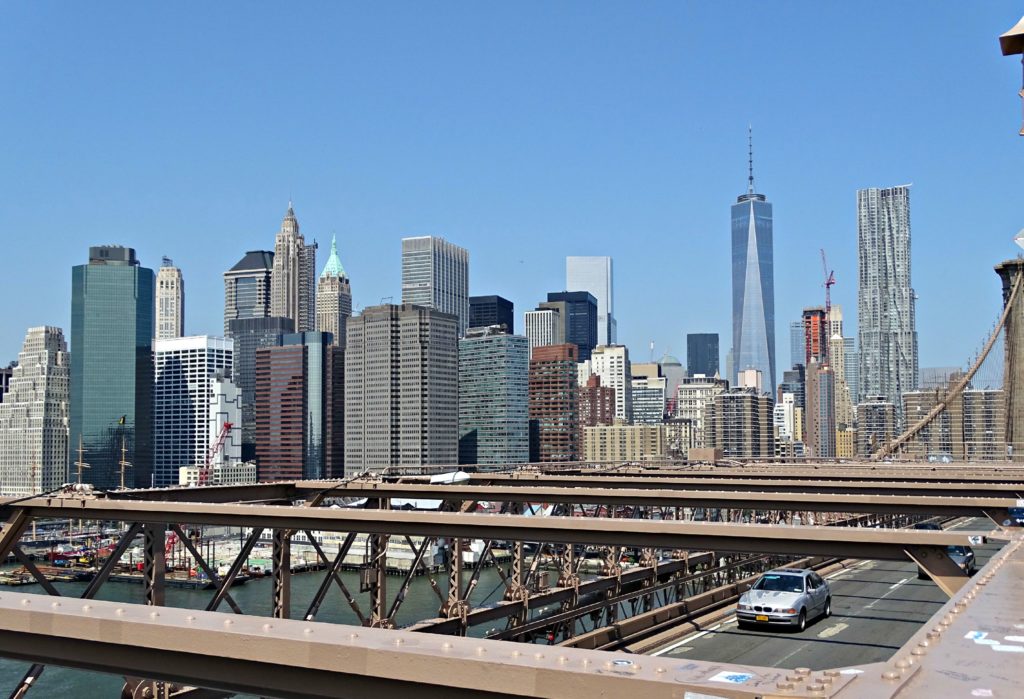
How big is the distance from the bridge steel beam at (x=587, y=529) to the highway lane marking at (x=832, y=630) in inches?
598

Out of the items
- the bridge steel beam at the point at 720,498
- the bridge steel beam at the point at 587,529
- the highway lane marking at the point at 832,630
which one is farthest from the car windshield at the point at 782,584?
the bridge steel beam at the point at 587,529

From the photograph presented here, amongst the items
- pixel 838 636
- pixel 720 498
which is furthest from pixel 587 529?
pixel 838 636

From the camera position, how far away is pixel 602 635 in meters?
25.2

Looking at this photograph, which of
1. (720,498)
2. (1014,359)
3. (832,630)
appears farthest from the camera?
(1014,359)

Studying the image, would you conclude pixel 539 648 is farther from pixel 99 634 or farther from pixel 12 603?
pixel 12 603

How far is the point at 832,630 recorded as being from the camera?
2881 cm

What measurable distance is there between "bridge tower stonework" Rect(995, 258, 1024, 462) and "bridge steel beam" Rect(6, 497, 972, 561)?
67833 millimetres

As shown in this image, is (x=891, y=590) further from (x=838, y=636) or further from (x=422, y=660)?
(x=422, y=660)

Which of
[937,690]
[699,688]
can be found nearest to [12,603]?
[699,688]

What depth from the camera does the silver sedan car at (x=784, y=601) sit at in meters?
28.2

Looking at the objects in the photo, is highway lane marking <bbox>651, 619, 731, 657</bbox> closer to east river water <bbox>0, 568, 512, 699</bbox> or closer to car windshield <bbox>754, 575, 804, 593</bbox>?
car windshield <bbox>754, 575, 804, 593</bbox>

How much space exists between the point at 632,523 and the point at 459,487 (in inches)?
395

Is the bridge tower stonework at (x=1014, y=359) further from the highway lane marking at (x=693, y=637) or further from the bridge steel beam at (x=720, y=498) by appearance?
the bridge steel beam at (x=720, y=498)

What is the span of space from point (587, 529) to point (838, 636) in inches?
623
